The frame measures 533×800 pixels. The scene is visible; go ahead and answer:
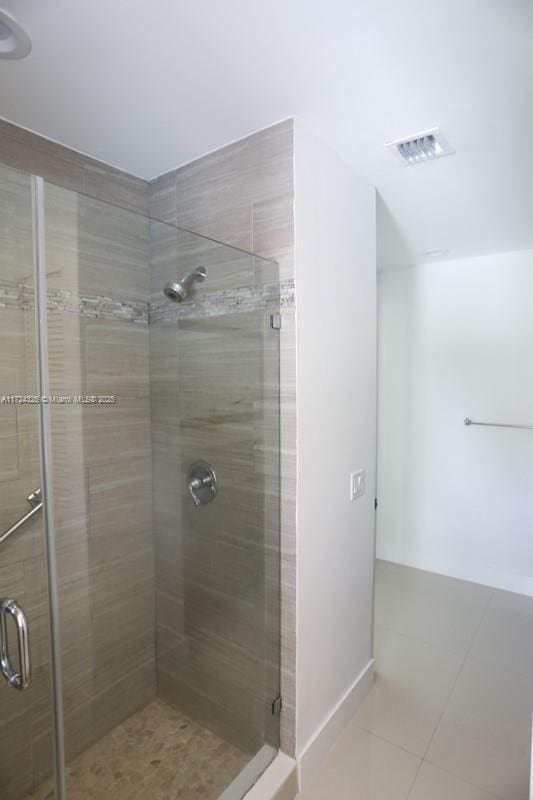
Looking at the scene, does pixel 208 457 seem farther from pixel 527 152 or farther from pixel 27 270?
pixel 527 152

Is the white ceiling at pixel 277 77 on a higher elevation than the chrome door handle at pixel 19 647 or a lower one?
higher

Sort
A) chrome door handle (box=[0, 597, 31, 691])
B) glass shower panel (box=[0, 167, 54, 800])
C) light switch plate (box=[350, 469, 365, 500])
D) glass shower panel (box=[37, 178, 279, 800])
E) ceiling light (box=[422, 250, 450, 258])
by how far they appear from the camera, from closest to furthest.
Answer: chrome door handle (box=[0, 597, 31, 691]) < glass shower panel (box=[0, 167, 54, 800]) < glass shower panel (box=[37, 178, 279, 800]) < light switch plate (box=[350, 469, 365, 500]) < ceiling light (box=[422, 250, 450, 258])

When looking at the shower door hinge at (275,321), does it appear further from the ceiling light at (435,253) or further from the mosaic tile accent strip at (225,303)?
the ceiling light at (435,253)

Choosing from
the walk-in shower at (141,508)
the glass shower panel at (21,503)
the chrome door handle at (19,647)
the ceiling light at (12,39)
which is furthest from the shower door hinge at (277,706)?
the ceiling light at (12,39)

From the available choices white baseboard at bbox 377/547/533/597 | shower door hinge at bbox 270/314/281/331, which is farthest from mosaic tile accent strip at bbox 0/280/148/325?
white baseboard at bbox 377/547/533/597

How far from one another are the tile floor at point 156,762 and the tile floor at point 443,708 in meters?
0.34

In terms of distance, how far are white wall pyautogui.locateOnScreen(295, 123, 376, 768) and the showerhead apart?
14.7 inches

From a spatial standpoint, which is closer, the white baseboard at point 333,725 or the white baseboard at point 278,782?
the white baseboard at point 278,782

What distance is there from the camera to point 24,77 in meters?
1.23

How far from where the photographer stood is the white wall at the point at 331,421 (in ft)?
4.91

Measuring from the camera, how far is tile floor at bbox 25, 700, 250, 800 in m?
1.32

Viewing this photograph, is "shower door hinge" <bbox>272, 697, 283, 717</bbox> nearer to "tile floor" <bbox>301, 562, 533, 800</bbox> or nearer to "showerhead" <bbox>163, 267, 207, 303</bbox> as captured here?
"tile floor" <bbox>301, 562, 533, 800</bbox>

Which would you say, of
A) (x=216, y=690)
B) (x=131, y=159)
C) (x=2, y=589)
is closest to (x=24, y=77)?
(x=131, y=159)

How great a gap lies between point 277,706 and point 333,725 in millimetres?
373
